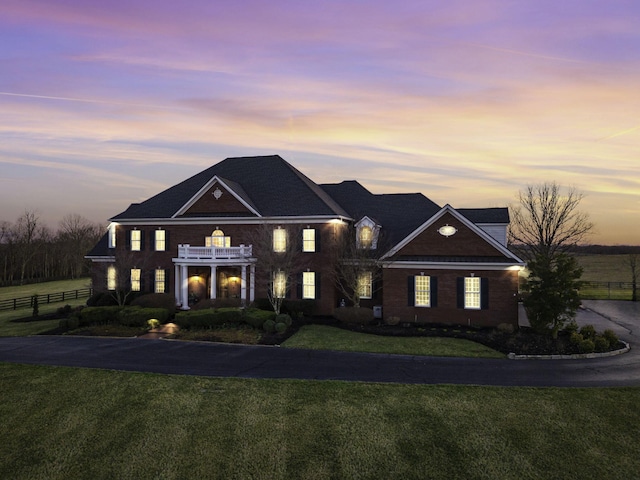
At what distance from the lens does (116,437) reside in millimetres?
11719

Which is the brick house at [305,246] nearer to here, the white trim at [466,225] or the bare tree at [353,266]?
the white trim at [466,225]

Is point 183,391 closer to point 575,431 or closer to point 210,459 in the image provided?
point 210,459

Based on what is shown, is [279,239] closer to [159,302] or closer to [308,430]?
[159,302]

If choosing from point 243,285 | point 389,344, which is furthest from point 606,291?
point 243,285

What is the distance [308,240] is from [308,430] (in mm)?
19729

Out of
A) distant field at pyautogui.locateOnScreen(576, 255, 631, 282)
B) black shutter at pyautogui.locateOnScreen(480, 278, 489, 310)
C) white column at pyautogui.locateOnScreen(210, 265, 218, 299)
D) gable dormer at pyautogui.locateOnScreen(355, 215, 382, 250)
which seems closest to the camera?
black shutter at pyautogui.locateOnScreen(480, 278, 489, 310)

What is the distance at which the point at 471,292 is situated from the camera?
25453 mm

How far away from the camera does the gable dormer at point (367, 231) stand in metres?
30.7

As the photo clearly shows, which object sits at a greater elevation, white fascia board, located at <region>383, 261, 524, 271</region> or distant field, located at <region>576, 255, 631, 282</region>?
white fascia board, located at <region>383, 261, 524, 271</region>

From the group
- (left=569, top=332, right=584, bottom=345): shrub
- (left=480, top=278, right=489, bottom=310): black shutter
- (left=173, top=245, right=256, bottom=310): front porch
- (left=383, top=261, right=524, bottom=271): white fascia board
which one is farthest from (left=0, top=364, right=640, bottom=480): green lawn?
(left=173, top=245, right=256, bottom=310): front porch

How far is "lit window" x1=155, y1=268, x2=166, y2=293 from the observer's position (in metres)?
33.3

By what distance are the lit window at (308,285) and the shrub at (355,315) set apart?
4060 mm

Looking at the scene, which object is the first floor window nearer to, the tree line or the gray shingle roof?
the gray shingle roof

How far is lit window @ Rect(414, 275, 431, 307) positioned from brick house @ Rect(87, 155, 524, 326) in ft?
0.21
